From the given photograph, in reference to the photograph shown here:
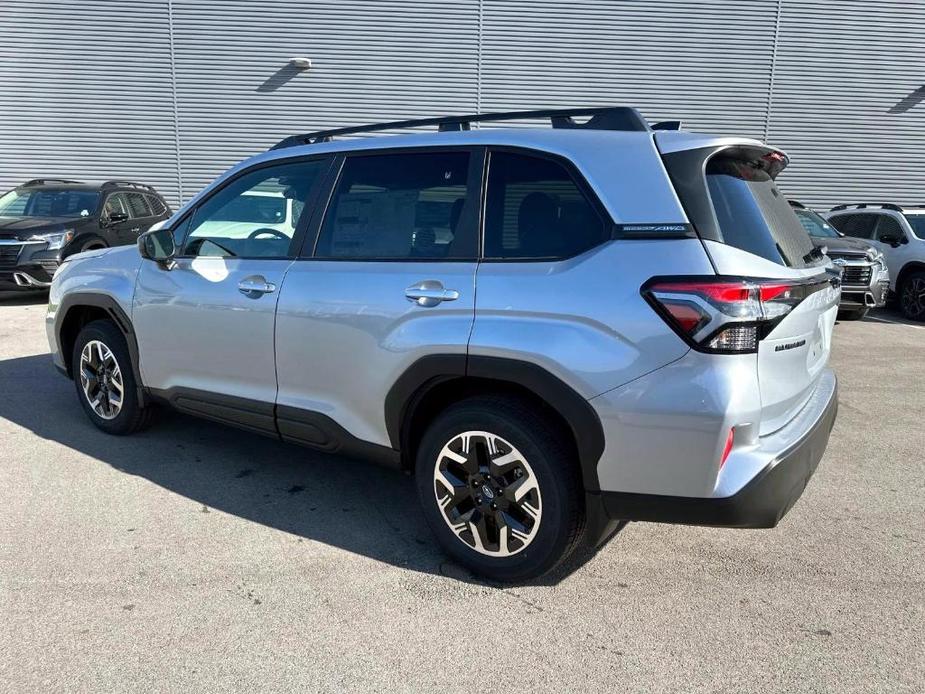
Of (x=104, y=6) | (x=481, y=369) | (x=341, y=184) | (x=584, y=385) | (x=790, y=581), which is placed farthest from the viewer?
(x=104, y=6)

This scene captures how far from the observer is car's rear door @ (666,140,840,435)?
8.00 ft

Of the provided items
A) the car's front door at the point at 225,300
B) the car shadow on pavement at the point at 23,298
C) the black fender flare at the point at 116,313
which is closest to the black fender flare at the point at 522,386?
the car's front door at the point at 225,300

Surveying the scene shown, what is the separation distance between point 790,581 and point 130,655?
8.60 feet

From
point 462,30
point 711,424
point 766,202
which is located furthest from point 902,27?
point 711,424

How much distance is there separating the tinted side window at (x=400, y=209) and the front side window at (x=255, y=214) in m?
0.25

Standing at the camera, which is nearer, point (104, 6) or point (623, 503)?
point (623, 503)

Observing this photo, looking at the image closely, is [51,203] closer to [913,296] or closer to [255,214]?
[255,214]

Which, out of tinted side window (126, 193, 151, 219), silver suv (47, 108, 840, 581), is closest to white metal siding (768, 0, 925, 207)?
tinted side window (126, 193, 151, 219)

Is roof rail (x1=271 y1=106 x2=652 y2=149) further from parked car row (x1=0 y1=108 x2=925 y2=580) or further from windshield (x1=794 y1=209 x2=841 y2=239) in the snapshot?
windshield (x1=794 y1=209 x2=841 y2=239)

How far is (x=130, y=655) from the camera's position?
2.43 metres

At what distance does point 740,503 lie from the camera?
243 centimetres

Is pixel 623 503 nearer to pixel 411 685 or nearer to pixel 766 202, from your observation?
pixel 411 685

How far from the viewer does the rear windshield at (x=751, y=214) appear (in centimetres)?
254

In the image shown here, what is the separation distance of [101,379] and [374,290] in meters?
2.49
